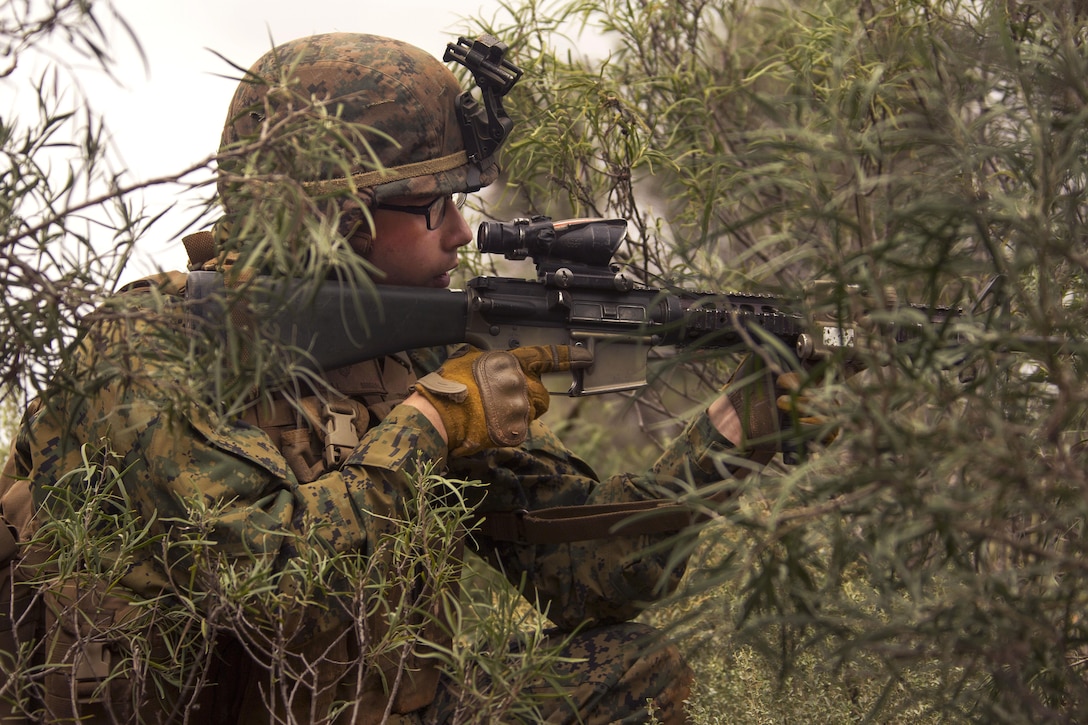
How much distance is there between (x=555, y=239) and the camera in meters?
2.77

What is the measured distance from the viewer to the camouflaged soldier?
2330mm

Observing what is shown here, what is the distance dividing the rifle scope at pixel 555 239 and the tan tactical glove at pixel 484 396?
25 centimetres

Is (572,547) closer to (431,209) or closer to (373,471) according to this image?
(373,471)

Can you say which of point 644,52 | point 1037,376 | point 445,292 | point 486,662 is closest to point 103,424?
point 445,292

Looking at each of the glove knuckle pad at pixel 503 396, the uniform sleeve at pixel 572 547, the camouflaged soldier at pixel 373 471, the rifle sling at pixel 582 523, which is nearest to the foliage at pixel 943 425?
the camouflaged soldier at pixel 373 471

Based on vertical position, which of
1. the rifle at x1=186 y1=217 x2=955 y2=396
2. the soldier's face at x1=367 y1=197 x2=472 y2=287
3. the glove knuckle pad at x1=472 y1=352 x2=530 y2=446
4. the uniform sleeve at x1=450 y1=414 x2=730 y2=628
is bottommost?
the uniform sleeve at x1=450 y1=414 x2=730 y2=628

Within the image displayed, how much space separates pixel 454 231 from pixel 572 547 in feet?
3.05

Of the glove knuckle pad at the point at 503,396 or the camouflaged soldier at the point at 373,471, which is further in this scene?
the glove knuckle pad at the point at 503,396

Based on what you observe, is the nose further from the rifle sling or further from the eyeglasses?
the rifle sling

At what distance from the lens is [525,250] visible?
2.76 m

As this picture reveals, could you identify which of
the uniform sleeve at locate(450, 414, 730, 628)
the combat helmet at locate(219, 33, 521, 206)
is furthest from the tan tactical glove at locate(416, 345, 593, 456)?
the combat helmet at locate(219, 33, 521, 206)

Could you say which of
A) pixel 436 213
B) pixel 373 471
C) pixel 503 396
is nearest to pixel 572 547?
pixel 503 396

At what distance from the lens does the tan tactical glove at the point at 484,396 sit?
2.65 m

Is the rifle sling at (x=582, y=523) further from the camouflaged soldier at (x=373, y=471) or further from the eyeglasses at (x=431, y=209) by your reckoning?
the eyeglasses at (x=431, y=209)
